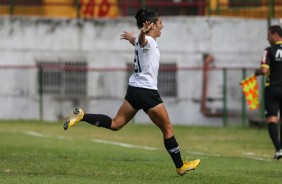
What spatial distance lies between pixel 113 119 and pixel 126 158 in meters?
2.68

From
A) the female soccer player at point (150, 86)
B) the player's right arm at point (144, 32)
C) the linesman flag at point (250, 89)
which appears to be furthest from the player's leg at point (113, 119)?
the linesman flag at point (250, 89)

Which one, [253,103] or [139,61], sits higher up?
[139,61]

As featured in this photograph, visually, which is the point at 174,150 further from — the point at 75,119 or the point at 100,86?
the point at 100,86

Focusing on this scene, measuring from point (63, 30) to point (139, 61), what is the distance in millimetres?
18485

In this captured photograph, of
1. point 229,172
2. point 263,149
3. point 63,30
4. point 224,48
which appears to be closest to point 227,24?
point 224,48

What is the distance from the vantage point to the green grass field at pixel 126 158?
11.9m

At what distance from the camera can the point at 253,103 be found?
17906mm

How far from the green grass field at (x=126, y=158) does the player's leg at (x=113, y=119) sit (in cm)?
63

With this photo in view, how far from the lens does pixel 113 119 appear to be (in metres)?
12.5

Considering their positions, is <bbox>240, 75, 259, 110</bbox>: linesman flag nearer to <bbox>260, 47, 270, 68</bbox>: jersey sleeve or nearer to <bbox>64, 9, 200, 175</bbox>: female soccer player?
<bbox>260, 47, 270, 68</bbox>: jersey sleeve

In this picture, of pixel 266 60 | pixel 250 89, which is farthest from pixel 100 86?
pixel 266 60

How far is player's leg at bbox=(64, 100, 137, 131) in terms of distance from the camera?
12383 millimetres

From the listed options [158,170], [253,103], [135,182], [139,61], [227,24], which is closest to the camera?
[135,182]

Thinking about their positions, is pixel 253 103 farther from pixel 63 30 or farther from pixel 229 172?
pixel 63 30
